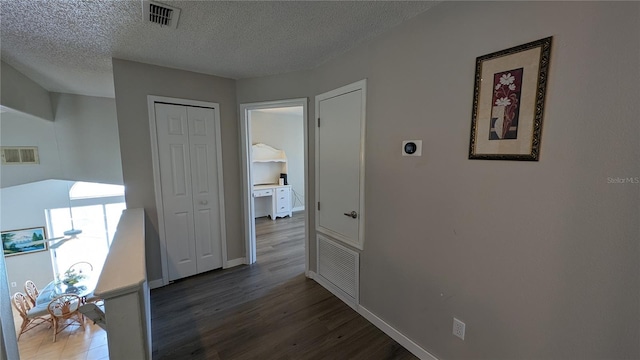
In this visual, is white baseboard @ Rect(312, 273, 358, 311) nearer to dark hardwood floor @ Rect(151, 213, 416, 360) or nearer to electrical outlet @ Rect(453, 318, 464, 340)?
dark hardwood floor @ Rect(151, 213, 416, 360)

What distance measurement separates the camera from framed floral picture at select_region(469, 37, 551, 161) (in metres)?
1.12

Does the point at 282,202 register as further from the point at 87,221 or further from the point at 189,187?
the point at 87,221

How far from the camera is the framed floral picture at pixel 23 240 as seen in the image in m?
5.14

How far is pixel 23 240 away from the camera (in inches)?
206

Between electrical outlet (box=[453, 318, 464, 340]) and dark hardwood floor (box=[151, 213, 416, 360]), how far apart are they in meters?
0.46

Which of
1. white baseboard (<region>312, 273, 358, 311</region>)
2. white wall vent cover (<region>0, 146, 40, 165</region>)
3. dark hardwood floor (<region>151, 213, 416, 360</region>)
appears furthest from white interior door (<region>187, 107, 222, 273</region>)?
white wall vent cover (<region>0, 146, 40, 165</region>)

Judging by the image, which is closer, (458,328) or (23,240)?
(458,328)

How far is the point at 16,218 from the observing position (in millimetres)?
5086

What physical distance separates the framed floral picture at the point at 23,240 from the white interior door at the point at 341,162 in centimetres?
685

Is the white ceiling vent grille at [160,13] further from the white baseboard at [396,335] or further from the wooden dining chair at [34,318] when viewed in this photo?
→ the wooden dining chair at [34,318]

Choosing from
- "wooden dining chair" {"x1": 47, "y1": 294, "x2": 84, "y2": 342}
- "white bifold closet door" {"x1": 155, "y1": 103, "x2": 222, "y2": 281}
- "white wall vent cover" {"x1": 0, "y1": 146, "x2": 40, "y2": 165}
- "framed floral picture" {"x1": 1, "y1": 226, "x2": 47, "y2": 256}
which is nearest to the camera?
"white bifold closet door" {"x1": 155, "y1": 103, "x2": 222, "y2": 281}

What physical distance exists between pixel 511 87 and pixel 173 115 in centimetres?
300

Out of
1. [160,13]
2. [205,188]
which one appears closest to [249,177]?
[205,188]

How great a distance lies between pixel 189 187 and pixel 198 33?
169 centimetres
